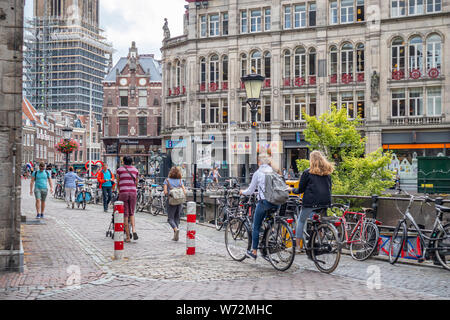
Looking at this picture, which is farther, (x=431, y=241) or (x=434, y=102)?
(x=434, y=102)

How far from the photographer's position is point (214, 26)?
1766 inches

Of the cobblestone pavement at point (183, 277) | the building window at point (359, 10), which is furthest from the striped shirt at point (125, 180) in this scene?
the building window at point (359, 10)

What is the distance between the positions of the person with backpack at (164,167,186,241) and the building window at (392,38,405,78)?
2989 centimetres

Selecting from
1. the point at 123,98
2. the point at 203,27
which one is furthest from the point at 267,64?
the point at 123,98

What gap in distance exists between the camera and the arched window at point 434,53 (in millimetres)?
37094

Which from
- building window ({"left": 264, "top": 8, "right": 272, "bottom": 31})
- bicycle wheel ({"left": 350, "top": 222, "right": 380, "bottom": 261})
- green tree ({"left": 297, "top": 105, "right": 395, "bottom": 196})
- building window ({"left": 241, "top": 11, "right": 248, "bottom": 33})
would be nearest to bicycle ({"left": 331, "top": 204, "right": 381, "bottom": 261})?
bicycle wheel ({"left": 350, "top": 222, "right": 380, "bottom": 261})

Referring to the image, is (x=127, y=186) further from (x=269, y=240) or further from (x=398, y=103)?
(x=398, y=103)

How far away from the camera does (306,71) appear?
41094 mm

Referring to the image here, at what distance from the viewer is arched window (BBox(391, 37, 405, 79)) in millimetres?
38134

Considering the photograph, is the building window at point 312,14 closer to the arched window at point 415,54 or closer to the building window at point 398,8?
the building window at point 398,8

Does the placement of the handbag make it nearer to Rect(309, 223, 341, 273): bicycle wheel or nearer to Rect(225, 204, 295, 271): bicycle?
Rect(225, 204, 295, 271): bicycle

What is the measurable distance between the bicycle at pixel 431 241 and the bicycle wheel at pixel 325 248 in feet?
5.71

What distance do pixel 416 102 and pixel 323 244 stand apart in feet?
107
